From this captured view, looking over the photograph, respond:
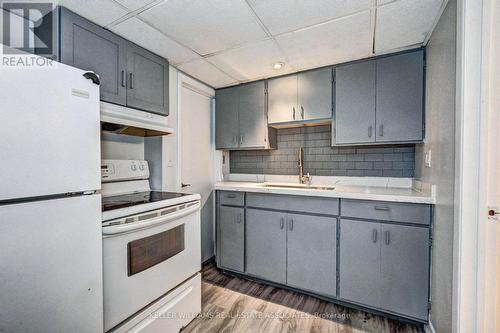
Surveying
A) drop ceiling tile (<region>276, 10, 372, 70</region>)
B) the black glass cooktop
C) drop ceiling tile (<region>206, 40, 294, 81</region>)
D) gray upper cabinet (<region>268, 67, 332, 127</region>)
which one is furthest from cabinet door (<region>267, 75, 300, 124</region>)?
the black glass cooktop

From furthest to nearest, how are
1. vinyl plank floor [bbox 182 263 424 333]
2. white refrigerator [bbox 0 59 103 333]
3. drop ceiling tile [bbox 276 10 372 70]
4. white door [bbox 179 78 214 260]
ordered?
white door [bbox 179 78 214 260]
vinyl plank floor [bbox 182 263 424 333]
drop ceiling tile [bbox 276 10 372 70]
white refrigerator [bbox 0 59 103 333]

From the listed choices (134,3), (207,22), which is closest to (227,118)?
(207,22)

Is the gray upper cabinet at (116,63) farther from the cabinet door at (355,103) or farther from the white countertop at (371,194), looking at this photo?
the cabinet door at (355,103)

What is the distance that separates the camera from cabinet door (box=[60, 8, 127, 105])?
140cm

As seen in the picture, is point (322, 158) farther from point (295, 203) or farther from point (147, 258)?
point (147, 258)

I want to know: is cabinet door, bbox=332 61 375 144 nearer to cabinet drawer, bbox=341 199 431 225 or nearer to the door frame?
cabinet drawer, bbox=341 199 431 225

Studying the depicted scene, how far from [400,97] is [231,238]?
2.08 meters

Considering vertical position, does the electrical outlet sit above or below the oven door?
above

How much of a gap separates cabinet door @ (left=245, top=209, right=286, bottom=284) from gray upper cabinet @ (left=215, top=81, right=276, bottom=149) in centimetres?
83

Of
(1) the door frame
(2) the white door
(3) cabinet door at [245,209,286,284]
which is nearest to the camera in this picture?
(1) the door frame

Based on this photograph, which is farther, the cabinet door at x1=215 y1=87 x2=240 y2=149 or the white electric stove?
the cabinet door at x1=215 y1=87 x2=240 y2=149

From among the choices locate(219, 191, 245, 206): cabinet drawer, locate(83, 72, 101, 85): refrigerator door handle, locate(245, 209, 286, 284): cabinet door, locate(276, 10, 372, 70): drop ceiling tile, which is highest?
locate(276, 10, 372, 70): drop ceiling tile

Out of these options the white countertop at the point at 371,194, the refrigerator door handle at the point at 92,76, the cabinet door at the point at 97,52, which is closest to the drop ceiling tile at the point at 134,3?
the cabinet door at the point at 97,52

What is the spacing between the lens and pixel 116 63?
1.68 m
